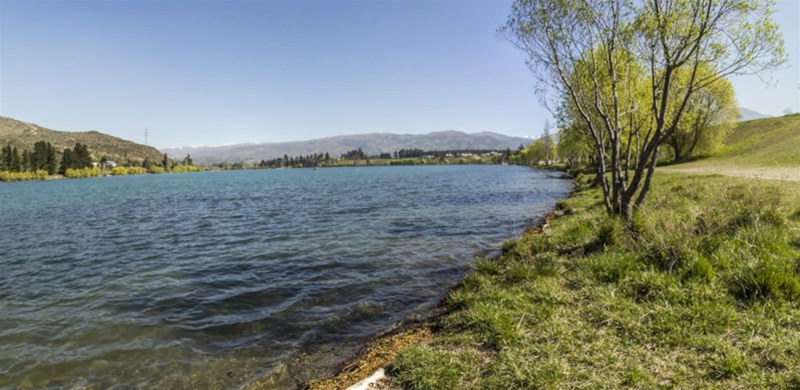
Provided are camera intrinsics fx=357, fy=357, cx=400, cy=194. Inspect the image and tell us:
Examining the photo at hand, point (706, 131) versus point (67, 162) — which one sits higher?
point (67, 162)

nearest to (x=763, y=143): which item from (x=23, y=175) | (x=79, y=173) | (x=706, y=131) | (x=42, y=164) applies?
(x=706, y=131)

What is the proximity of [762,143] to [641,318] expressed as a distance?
71.5 metres

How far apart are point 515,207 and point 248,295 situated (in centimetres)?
2712

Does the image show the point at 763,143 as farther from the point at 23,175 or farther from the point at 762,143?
the point at 23,175

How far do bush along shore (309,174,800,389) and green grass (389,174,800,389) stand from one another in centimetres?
3

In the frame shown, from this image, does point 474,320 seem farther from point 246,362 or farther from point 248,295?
point 248,295

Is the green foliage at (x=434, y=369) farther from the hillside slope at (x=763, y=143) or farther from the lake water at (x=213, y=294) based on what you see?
the hillside slope at (x=763, y=143)

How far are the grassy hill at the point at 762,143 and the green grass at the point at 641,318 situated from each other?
39416 mm

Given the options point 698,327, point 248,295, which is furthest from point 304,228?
point 698,327

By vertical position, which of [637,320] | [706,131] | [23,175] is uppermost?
[706,131]

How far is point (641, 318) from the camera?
278 inches

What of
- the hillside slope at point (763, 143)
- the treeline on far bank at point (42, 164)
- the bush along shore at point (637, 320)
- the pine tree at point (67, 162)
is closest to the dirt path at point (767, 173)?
the hillside slope at point (763, 143)

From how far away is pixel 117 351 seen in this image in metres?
9.54

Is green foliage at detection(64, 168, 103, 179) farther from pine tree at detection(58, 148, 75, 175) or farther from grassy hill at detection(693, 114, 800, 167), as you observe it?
grassy hill at detection(693, 114, 800, 167)
